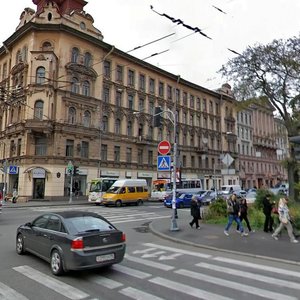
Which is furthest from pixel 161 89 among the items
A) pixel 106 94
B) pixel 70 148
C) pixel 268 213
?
pixel 268 213

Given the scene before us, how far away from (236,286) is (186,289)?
113 centimetres

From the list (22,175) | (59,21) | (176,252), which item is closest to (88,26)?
(59,21)

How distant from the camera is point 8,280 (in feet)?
22.1

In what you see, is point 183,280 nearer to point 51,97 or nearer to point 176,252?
point 176,252

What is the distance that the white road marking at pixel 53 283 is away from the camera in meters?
5.91

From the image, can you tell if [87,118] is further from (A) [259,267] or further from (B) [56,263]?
(A) [259,267]

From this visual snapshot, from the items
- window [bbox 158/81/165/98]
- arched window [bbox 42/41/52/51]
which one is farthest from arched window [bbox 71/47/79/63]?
window [bbox 158/81/165/98]

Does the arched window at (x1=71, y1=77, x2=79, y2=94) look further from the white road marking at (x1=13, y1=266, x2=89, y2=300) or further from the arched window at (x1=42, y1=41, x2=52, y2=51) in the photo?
the white road marking at (x1=13, y1=266, x2=89, y2=300)

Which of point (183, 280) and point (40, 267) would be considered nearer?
point (183, 280)

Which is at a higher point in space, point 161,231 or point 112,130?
point 112,130

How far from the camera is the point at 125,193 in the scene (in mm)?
30250

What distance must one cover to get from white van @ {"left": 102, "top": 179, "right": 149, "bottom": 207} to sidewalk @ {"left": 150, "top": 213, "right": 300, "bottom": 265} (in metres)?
14.8

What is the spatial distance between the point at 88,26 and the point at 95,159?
16.9 metres

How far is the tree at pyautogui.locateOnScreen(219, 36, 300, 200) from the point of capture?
2462 centimetres
